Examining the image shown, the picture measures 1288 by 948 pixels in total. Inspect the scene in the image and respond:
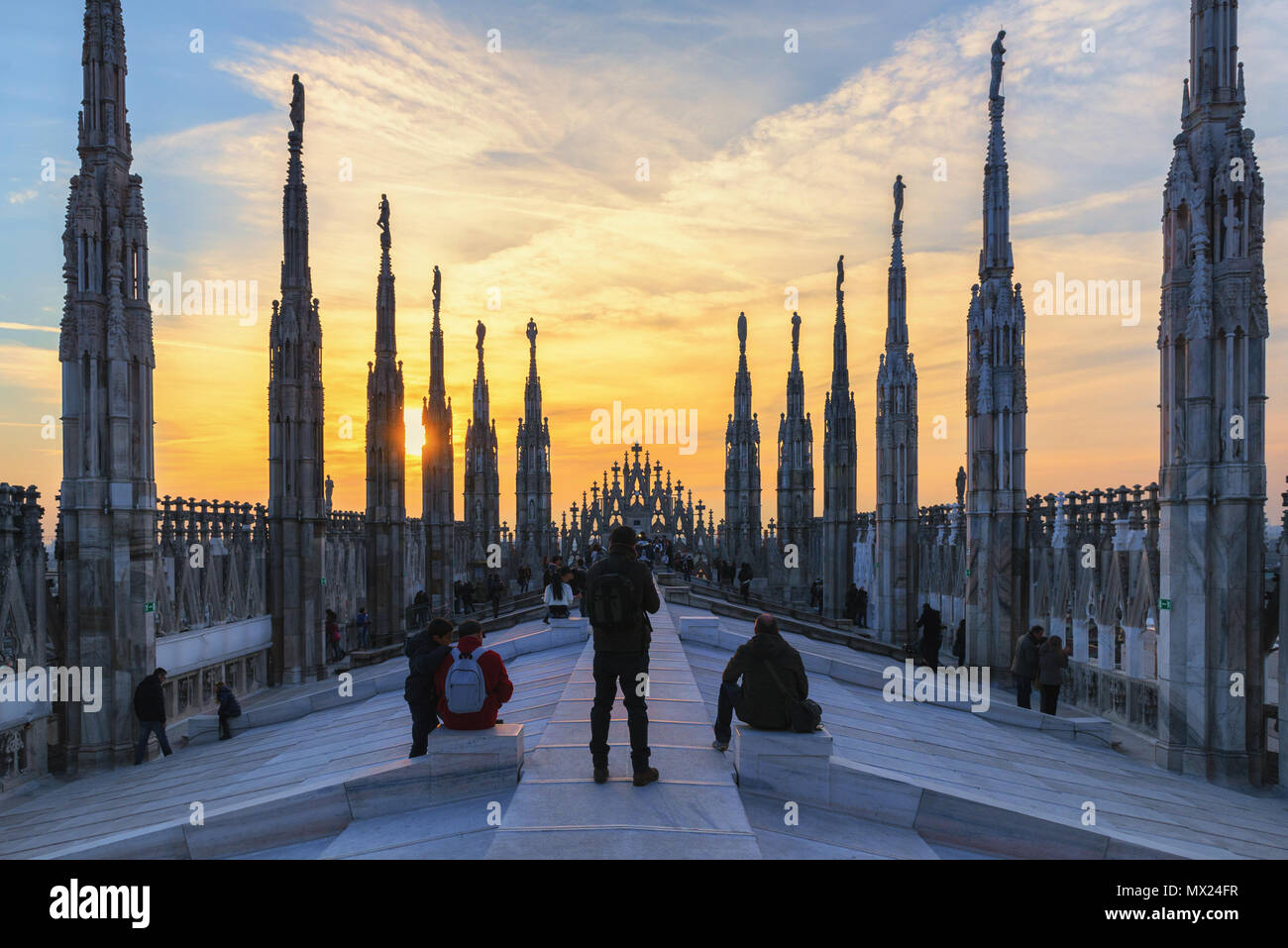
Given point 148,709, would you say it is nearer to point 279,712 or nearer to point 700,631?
point 279,712

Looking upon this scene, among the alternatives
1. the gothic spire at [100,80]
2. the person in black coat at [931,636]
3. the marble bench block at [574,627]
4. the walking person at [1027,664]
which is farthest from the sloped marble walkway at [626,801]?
the gothic spire at [100,80]

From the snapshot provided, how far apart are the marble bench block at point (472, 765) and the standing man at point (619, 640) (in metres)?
0.79

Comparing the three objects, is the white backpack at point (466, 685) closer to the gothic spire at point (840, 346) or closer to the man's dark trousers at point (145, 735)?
the man's dark trousers at point (145, 735)

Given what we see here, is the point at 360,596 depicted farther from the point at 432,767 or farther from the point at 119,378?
the point at 432,767

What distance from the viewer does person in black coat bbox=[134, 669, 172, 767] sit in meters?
14.5

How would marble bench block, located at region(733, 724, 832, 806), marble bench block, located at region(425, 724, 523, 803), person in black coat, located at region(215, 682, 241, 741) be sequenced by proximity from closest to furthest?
1. marble bench block, located at region(733, 724, 832, 806)
2. marble bench block, located at region(425, 724, 523, 803)
3. person in black coat, located at region(215, 682, 241, 741)

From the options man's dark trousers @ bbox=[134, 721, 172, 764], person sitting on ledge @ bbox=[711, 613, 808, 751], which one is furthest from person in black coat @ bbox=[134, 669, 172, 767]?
person sitting on ledge @ bbox=[711, 613, 808, 751]

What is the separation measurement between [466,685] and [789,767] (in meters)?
2.89

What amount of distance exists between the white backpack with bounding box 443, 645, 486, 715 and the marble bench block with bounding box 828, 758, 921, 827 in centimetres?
316

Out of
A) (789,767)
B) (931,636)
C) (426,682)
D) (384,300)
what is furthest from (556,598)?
(384,300)

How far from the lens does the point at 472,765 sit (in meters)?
7.62

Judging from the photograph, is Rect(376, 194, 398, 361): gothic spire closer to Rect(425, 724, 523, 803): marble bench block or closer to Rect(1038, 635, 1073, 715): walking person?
Rect(1038, 635, 1073, 715): walking person
